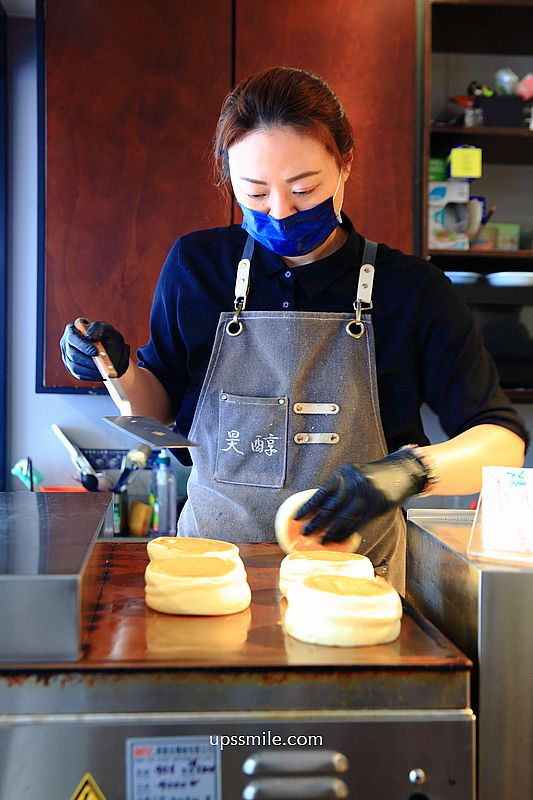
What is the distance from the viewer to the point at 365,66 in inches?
108

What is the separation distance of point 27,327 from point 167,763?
8.50 ft

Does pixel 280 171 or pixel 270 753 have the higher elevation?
pixel 280 171

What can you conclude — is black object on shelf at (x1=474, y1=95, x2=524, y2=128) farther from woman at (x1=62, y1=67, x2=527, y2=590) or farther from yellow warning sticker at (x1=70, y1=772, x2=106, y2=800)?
yellow warning sticker at (x1=70, y1=772, x2=106, y2=800)

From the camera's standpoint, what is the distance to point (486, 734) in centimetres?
88

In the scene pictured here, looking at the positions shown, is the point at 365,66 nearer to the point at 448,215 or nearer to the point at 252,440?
the point at 448,215

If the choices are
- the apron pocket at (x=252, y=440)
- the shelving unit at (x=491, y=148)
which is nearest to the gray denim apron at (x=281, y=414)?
the apron pocket at (x=252, y=440)

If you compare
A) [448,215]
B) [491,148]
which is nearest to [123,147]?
[448,215]

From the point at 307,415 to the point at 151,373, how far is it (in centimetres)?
38

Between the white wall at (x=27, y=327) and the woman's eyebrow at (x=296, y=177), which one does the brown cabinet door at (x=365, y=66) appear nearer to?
the white wall at (x=27, y=327)

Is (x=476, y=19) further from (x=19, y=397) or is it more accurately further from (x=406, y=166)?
(x=19, y=397)

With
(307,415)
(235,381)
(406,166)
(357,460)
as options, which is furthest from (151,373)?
(406,166)

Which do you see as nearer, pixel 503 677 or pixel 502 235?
pixel 503 677

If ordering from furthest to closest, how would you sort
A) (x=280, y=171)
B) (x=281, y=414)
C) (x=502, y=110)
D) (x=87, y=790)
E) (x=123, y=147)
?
(x=502, y=110) → (x=123, y=147) → (x=281, y=414) → (x=280, y=171) → (x=87, y=790)

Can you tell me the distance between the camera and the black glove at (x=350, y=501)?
3.80 feet
